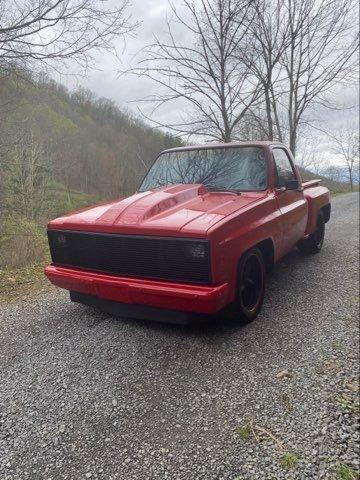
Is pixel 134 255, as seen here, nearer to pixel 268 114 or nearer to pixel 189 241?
pixel 189 241

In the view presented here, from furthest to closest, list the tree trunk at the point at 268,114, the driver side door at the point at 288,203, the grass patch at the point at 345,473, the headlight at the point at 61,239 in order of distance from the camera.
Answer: the tree trunk at the point at 268,114, the driver side door at the point at 288,203, the headlight at the point at 61,239, the grass patch at the point at 345,473

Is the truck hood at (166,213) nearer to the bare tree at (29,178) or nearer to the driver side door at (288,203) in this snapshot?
Answer: the driver side door at (288,203)

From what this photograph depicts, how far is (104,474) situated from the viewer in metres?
1.82

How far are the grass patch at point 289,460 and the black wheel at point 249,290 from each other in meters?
1.36

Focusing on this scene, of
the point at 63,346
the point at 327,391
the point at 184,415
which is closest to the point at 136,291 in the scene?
the point at 63,346

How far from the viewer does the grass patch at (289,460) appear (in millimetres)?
1875

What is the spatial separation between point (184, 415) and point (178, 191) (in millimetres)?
2079

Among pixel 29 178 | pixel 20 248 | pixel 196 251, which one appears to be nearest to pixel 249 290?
pixel 196 251

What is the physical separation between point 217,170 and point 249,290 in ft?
4.53

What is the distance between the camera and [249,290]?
11.6 feet

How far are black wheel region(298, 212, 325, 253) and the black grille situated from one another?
3.59 m

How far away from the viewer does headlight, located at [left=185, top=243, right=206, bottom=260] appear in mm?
2734

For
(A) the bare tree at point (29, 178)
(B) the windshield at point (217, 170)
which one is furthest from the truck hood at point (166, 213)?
(A) the bare tree at point (29, 178)

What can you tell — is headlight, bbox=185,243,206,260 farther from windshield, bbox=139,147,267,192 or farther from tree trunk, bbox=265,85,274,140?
tree trunk, bbox=265,85,274,140
